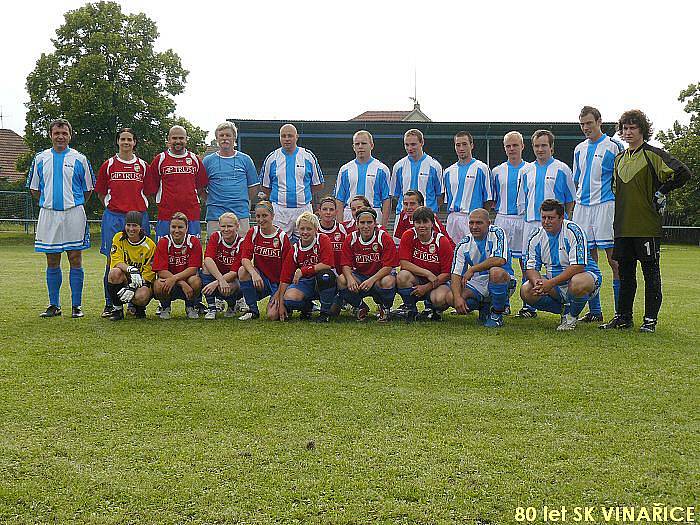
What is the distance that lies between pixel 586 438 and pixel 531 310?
3.89 metres

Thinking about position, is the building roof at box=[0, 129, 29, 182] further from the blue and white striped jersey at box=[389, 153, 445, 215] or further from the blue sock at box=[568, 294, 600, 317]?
the blue sock at box=[568, 294, 600, 317]

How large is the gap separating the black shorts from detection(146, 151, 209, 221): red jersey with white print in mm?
3883

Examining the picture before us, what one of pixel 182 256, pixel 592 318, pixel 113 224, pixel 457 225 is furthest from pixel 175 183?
pixel 592 318

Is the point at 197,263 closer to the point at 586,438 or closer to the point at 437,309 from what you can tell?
the point at 437,309

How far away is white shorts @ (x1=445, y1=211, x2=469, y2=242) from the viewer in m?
7.38

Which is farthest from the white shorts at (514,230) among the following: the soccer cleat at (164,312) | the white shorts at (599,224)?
the soccer cleat at (164,312)

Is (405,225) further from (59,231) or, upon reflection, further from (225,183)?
(59,231)

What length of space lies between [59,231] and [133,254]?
0.82 metres

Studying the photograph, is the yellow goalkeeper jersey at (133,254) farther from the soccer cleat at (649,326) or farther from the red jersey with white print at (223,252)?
the soccer cleat at (649,326)

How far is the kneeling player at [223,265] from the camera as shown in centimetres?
650

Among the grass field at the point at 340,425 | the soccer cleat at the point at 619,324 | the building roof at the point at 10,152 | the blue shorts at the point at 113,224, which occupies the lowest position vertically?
the grass field at the point at 340,425

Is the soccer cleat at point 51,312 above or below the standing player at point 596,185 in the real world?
below

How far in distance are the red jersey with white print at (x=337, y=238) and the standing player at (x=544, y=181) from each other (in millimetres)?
1717

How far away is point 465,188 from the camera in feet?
A: 24.1
